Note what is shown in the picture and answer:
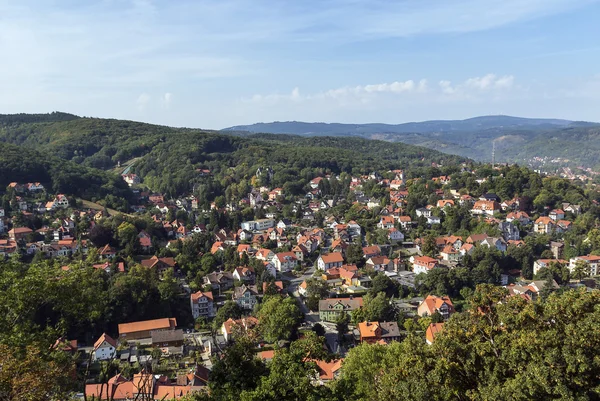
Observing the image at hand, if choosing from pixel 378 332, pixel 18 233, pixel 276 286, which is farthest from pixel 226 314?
pixel 18 233

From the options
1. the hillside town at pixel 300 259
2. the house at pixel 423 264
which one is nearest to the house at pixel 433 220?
the hillside town at pixel 300 259

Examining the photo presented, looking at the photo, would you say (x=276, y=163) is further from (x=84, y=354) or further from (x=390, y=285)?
(x=84, y=354)

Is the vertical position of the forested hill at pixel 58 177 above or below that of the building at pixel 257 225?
above

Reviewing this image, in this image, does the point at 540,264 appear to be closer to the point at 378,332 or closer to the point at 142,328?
the point at 378,332

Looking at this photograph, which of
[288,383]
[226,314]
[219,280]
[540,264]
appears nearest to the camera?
[288,383]

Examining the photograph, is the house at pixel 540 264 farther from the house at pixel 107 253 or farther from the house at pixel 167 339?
the house at pixel 107 253

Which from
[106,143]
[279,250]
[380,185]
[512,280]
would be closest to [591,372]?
[512,280]
